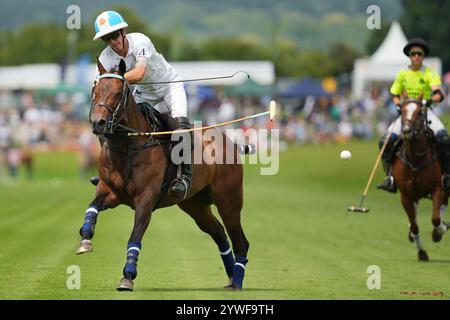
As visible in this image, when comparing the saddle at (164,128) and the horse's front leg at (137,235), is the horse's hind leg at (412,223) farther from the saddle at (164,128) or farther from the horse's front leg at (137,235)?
the horse's front leg at (137,235)

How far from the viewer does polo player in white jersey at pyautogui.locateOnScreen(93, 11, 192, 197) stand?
13.4m

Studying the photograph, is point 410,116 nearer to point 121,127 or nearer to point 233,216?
point 233,216

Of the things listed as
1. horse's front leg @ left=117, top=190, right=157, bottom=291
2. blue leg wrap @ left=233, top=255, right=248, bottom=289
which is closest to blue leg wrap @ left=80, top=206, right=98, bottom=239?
horse's front leg @ left=117, top=190, right=157, bottom=291

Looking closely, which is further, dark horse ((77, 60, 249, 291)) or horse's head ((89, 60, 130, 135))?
dark horse ((77, 60, 249, 291))

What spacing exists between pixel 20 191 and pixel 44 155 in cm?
1951

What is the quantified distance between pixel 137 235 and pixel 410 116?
7.05m

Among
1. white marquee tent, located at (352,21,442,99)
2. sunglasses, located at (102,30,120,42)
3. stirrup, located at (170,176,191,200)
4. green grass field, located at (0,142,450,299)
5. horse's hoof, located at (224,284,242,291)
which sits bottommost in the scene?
A: green grass field, located at (0,142,450,299)

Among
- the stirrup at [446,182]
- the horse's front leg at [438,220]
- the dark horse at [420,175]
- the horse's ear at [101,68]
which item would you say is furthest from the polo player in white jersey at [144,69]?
the stirrup at [446,182]

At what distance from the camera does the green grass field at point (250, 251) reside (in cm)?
1385

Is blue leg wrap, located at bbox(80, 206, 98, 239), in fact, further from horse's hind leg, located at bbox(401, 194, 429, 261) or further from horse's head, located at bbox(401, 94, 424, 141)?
horse's hind leg, located at bbox(401, 194, 429, 261)

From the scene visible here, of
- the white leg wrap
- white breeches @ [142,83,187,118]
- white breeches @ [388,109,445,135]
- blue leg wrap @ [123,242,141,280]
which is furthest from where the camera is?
white breeches @ [388,109,445,135]

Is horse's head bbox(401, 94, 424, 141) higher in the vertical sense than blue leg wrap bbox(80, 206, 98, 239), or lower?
higher

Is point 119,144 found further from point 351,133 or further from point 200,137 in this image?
point 351,133

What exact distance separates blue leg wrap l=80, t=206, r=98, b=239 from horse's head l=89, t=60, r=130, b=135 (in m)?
0.94
